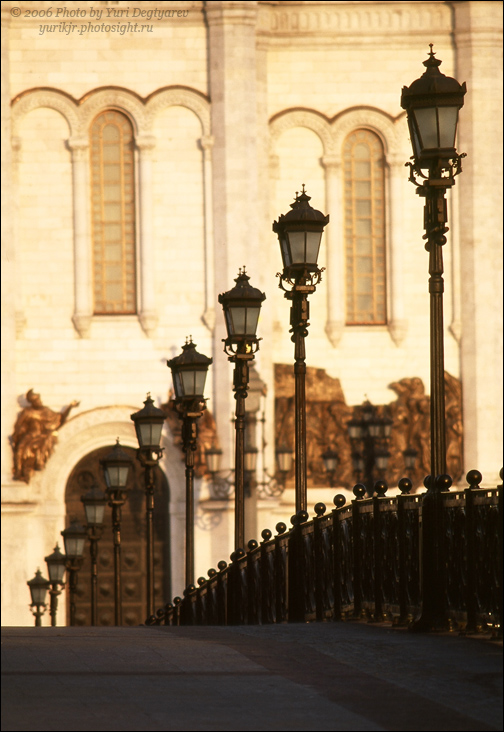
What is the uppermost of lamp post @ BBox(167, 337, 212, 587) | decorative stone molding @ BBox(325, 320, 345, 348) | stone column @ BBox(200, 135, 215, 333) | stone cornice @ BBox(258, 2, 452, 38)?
stone cornice @ BBox(258, 2, 452, 38)

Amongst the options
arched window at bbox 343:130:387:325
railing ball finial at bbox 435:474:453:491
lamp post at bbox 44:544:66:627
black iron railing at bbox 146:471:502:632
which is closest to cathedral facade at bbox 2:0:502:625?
arched window at bbox 343:130:387:325

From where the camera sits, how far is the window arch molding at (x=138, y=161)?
119 ft

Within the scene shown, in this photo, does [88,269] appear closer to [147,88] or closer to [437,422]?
[147,88]

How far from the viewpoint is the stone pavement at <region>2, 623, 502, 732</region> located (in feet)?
21.7

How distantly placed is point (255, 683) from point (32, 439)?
27917 millimetres

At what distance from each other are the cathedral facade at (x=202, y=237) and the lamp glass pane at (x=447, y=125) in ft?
78.2

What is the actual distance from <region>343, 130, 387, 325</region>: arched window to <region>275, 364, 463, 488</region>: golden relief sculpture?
6.40 ft

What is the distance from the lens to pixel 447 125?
11562 millimetres

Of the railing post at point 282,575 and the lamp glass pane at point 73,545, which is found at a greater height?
the lamp glass pane at point 73,545

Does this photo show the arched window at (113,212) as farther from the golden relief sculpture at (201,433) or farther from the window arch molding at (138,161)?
the golden relief sculpture at (201,433)

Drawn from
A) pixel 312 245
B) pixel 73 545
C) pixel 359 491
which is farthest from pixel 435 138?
pixel 73 545

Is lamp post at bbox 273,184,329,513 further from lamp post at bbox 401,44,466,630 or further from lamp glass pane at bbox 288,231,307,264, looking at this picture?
lamp post at bbox 401,44,466,630

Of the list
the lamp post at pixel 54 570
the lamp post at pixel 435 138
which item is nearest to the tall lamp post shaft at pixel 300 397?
the lamp post at pixel 435 138

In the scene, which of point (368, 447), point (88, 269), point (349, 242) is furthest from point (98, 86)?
point (368, 447)
